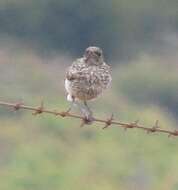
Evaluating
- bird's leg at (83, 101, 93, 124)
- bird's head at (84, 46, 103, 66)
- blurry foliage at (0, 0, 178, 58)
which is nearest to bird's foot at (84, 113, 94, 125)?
bird's leg at (83, 101, 93, 124)

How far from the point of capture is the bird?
11.4 meters

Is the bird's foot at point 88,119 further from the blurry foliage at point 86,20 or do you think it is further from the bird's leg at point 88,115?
the blurry foliage at point 86,20

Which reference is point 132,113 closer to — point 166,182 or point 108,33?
point 166,182

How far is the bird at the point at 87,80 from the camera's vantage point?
11375 millimetres

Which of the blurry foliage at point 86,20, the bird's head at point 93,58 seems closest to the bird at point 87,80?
the bird's head at point 93,58

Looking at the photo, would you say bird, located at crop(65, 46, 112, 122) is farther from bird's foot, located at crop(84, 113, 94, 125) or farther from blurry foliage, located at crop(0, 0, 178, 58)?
blurry foliage, located at crop(0, 0, 178, 58)

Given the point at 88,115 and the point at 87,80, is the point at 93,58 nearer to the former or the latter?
the point at 87,80

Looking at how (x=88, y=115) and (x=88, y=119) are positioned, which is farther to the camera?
(x=88, y=115)

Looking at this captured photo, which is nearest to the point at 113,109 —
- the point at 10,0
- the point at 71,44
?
the point at 71,44

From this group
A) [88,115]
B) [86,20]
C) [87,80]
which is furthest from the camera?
[86,20]

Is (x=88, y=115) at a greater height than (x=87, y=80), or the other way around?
(x=87, y=80)

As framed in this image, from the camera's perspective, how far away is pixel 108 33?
42.4m

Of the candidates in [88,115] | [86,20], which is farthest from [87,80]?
[86,20]

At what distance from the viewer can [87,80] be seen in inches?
448
